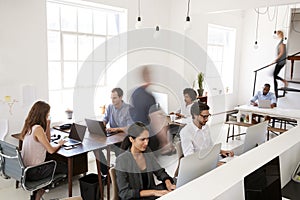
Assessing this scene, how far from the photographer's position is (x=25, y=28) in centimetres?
368

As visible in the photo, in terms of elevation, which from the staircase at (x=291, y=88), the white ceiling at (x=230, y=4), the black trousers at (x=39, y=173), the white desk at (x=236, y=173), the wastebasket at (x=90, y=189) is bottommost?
the wastebasket at (x=90, y=189)

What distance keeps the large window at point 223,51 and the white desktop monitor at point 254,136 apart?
15.0 ft

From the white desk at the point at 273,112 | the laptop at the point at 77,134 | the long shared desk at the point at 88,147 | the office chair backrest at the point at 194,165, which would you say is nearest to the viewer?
the office chair backrest at the point at 194,165

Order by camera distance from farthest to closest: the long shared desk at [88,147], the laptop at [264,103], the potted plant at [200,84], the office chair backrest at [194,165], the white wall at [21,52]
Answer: the potted plant at [200,84] → the laptop at [264,103] → the white wall at [21,52] → the long shared desk at [88,147] → the office chair backrest at [194,165]

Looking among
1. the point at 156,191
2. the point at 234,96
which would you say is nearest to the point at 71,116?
the point at 156,191

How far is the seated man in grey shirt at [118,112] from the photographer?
3.93 meters

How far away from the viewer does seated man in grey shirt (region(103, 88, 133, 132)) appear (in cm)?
393

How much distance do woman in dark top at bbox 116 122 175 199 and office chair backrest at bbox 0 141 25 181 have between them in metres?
1.17

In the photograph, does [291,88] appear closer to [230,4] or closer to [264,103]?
[264,103]

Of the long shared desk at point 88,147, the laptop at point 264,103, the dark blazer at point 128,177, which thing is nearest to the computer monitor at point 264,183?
the dark blazer at point 128,177

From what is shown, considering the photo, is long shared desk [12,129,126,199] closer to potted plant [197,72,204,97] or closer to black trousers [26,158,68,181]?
black trousers [26,158,68,181]

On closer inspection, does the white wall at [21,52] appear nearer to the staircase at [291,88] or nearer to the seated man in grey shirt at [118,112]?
the seated man in grey shirt at [118,112]

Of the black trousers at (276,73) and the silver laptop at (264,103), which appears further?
the black trousers at (276,73)

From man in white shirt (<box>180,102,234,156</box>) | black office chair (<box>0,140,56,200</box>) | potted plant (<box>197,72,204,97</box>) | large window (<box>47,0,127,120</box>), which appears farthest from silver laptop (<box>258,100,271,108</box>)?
black office chair (<box>0,140,56,200</box>)
